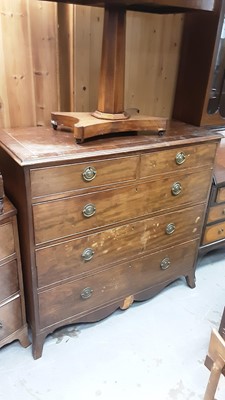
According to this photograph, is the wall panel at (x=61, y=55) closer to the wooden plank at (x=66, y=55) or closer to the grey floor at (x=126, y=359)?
the wooden plank at (x=66, y=55)

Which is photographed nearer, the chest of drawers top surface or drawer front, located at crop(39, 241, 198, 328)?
the chest of drawers top surface

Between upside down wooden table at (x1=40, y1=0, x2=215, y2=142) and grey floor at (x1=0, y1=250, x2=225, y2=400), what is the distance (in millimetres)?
975

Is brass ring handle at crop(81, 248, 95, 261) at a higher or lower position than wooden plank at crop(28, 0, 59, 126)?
lower

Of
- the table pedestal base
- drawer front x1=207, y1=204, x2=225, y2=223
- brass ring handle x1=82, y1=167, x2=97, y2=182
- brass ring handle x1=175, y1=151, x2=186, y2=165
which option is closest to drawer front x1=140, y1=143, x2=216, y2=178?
brass ring handle x1=175, y1=151, x2=186, y2=165

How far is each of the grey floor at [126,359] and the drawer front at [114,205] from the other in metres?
0.61

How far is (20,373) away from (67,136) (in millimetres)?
1045

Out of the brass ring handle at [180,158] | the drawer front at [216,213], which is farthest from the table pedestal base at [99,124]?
the drawer front at [216,213]

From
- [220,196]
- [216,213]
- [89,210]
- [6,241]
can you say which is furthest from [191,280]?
[6,241]

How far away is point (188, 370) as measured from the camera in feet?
4.85

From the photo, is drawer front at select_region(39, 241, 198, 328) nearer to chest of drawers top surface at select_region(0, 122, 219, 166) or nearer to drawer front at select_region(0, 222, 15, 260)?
drawer front at select_region(0, 222, 15, 260)

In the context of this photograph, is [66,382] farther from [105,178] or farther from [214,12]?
[214,12]

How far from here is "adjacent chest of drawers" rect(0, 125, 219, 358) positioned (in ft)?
3.97

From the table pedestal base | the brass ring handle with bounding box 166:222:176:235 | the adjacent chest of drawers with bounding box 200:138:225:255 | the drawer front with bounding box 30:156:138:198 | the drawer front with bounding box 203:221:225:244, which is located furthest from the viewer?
the drawer front with bounding box 203:221:225:244

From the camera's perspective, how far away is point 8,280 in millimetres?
1338
